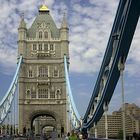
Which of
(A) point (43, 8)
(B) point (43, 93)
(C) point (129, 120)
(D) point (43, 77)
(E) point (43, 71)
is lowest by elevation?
(C) point (129, 120)

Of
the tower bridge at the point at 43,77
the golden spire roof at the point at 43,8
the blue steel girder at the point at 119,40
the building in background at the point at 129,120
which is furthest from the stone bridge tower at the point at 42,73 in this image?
the blue steel girder at the point at 119,40

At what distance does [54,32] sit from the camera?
77.9 meters

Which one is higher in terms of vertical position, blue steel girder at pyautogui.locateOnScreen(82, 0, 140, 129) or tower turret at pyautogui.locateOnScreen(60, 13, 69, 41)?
tower turret at pyautogui.locateOnScreen(60, 13, 69, 41)

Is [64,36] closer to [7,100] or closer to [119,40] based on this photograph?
[7,100]

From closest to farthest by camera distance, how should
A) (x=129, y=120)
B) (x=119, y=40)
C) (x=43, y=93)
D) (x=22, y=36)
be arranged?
Result: (x=119, y=40) → (x=129, y=120) → (x=43, y=93) → (x=22, y=36)

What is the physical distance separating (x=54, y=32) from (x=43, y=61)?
683 centimetres

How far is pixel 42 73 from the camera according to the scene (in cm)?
7312

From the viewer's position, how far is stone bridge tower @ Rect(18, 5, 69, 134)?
7050cm

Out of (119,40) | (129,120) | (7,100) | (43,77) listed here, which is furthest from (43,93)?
(119,40)

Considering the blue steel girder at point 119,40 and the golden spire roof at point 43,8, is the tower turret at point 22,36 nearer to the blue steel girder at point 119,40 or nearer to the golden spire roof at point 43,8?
the golden spire roof at point 43,8

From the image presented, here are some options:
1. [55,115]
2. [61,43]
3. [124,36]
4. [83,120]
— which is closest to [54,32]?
[61,43]

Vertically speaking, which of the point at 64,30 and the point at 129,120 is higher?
the point at 64,30

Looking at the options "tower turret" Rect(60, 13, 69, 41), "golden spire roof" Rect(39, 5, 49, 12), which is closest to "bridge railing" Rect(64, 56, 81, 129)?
"tower turret" Rect(60, 13, 69, 41)

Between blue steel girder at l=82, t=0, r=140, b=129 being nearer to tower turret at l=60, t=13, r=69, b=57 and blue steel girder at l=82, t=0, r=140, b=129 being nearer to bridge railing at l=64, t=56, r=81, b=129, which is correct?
bridge railing at l=64, t=56, r=81, b=129
